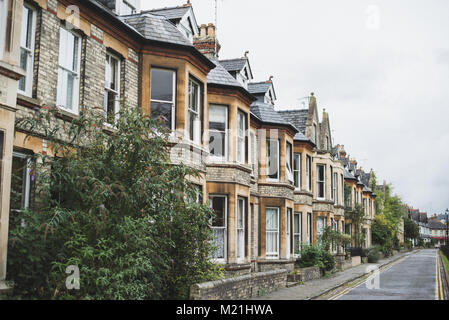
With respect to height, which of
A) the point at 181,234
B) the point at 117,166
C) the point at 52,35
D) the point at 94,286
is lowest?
the point at 94,286

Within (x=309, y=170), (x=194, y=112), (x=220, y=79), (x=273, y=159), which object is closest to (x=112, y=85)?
(x=194, y=112)

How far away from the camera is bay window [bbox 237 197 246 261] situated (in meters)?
20.5

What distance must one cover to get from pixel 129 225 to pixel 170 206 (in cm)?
198

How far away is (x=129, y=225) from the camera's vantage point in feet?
33.6

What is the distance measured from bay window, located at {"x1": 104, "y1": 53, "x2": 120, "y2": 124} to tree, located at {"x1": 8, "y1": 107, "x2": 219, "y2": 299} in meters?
1.83

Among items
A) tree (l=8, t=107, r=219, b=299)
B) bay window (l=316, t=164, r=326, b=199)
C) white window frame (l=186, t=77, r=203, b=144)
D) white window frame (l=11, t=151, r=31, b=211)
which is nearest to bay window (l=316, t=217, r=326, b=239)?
bay window (l=316, t=164, r=326, b=199)

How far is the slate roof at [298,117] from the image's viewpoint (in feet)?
110

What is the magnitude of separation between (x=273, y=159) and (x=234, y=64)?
205 inches

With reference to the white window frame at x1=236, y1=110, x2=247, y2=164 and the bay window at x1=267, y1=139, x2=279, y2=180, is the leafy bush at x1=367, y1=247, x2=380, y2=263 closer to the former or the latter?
the bay window at x1=267, y1=139, x2=279, y2=180

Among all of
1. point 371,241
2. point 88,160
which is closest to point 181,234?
point 88,160

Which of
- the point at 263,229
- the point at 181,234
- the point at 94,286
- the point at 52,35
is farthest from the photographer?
the point at 263,229

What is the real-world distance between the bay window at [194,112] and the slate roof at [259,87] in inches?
444

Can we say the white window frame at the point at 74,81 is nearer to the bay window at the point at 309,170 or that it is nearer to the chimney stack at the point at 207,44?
the chimney stack at the point at 207,44
